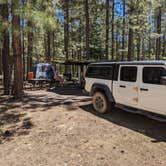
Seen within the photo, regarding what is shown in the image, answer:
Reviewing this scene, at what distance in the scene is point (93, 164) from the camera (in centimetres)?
517

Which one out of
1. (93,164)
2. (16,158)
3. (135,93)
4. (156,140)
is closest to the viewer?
(93,164)

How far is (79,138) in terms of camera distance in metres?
6.66

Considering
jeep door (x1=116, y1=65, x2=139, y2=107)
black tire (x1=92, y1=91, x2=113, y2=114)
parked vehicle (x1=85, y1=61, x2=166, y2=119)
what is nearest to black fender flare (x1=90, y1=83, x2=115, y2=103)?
parked vehicle (x1=85, y1=61, x2=166, y2=119)

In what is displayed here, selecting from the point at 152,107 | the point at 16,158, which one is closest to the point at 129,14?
the point at 152,107

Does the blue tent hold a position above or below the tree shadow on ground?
above

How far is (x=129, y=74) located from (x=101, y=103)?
167 centimetres

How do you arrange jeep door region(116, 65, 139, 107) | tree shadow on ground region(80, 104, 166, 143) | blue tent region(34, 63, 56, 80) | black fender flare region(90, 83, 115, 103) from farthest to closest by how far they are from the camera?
blue tent region(34, 63, 56, 80), black fender flare region(90, 83, 115, 103), jeep door region(116, 65, 139, 107), tree shadow on ground region(80, 104, 166, 143)

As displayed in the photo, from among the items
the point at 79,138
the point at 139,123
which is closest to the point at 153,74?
the point at 139,123

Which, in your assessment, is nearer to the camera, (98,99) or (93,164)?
A: (93,164)

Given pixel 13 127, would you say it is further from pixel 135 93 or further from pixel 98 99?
pixel 135 93

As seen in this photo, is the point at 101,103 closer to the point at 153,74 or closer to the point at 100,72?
the point at 100,72

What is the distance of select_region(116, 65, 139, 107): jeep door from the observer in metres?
7.49

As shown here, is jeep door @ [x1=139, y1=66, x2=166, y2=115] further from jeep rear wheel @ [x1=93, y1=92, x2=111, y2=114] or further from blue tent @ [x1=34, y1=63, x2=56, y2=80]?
blue tent @ [x1=34, y1=63, x2=56, y2=80]

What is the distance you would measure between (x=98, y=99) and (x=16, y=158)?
13.3 ft
